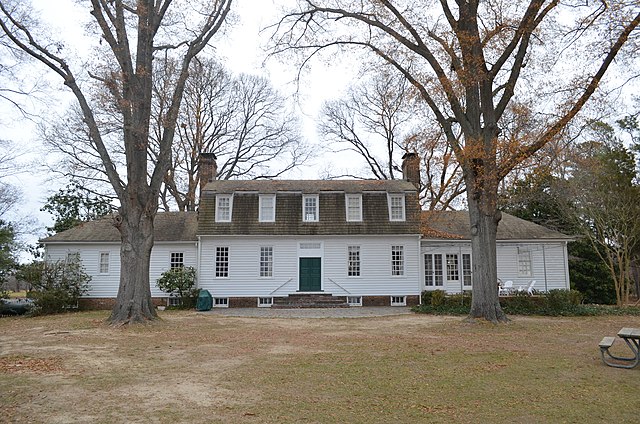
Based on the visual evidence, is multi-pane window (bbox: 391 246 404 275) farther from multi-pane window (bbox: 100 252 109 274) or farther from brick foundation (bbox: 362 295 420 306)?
multi-pane window (bbox: 100 252 109 274)

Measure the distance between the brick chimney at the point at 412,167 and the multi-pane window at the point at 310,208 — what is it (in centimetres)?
637

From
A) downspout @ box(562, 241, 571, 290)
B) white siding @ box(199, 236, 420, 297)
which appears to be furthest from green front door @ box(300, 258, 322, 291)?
downspout @ box(562, 241, 571, 290)

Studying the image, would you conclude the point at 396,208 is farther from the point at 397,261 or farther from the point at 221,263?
the point at 221,263

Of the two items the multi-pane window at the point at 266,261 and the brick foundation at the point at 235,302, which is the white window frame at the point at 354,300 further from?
the multi-pane window at the point at 266,261

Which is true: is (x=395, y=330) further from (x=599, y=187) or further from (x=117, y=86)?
(x=599, y=187)

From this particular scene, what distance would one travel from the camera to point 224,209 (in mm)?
26406

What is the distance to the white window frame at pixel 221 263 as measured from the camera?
25.8 metres

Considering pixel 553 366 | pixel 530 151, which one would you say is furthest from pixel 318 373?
pixel 530 151

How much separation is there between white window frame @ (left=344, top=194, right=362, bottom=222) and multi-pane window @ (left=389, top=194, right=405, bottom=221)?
1706mm

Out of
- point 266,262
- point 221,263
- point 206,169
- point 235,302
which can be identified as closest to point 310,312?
point 266,262

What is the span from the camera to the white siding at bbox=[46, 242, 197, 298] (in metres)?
25.9

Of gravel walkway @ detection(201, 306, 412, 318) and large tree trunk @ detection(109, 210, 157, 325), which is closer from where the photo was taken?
large tree trunk @ detection(109, 210, 157, 325)

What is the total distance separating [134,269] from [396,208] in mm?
14505

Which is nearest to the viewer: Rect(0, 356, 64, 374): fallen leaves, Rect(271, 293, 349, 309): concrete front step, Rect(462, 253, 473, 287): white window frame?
Rect(0, 356, 64, 374): fallen leaves
